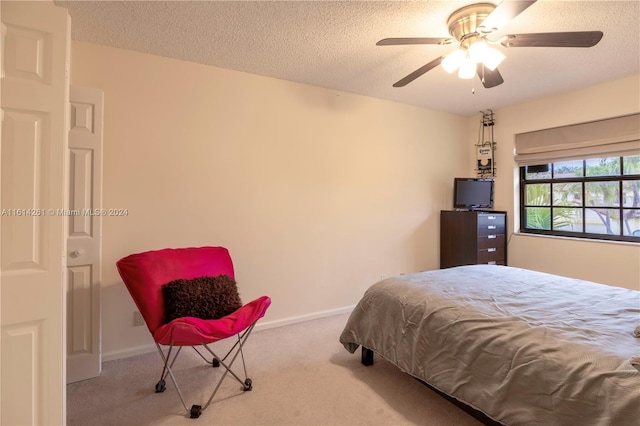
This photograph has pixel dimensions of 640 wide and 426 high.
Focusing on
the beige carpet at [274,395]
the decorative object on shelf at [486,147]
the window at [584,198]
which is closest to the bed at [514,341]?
the beige carpet at [274,395]

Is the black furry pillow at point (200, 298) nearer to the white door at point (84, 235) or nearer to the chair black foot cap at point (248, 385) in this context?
the chair black foot cap at point (248, 385)

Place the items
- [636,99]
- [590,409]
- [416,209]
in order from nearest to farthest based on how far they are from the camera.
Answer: [590,409]
[636,99]
[416,209]

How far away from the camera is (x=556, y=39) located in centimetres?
173

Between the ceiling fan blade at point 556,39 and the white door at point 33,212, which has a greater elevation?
the ceiling fan blade at point 556,39

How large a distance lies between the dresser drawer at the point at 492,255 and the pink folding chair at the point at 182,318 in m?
2.80

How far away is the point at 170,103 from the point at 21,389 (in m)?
2.18

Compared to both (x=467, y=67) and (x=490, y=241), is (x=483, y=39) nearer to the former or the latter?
(x=467, y=67)

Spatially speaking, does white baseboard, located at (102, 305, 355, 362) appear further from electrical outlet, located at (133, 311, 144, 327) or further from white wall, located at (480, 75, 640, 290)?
white wall, located at (480, 75, 640, 290)

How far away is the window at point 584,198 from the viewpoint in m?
3.24

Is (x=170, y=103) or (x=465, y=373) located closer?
(x=465, y=373)

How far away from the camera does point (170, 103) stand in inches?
106

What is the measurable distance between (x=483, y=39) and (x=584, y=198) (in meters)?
2.74

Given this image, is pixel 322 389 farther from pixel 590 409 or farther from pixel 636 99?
pixel 636 99

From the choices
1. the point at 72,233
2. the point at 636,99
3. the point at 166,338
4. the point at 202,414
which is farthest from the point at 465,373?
the point at 636,99
